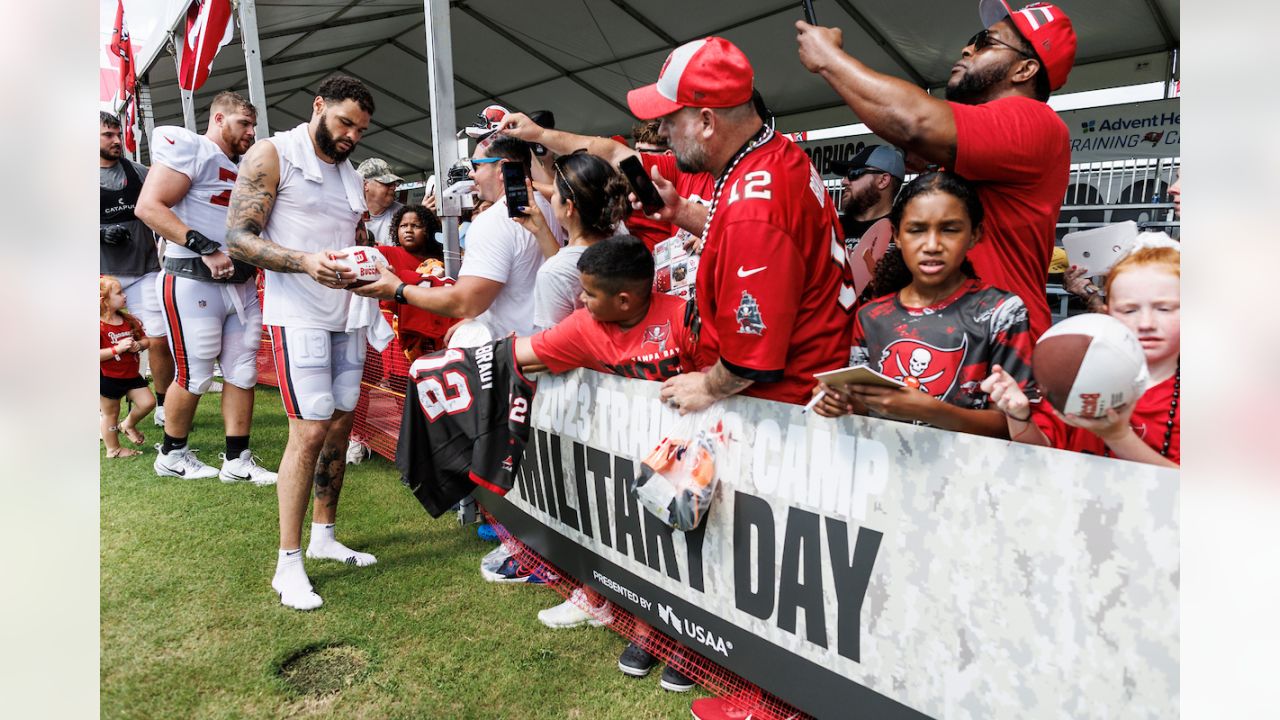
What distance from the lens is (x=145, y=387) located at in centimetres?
574

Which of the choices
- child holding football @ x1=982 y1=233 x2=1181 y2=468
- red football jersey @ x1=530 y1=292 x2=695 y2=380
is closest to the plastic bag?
red football jersey @ x1=530 y1=292 x2=695 y2=380

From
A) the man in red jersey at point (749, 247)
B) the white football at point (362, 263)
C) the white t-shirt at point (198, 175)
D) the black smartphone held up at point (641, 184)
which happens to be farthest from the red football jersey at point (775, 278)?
the white t-shirt at point (198, 175)

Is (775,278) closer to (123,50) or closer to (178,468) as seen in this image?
(178,468)

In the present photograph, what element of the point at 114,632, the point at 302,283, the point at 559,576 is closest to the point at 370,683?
the point at 559,576

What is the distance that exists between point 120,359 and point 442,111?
12.0ft

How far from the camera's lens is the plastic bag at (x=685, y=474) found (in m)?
2.08

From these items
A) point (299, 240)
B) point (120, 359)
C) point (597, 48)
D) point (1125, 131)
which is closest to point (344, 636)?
point (299, 240)

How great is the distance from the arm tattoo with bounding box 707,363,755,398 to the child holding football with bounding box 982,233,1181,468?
65 cm

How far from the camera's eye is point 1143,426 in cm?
146

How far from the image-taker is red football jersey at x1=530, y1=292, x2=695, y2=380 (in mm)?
2473

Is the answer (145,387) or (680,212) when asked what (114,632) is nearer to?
(680,212)

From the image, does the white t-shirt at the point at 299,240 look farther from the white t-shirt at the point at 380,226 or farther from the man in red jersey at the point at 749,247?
the white t-shirt at the point at 380,226

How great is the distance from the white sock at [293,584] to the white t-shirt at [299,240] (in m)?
1.06
